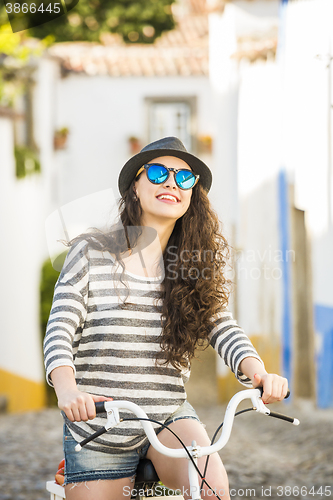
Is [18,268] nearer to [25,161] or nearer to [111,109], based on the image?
[25,161]

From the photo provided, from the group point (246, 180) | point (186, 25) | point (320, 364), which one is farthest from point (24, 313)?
point (186, 25)

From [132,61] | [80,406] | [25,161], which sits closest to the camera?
[80,406]

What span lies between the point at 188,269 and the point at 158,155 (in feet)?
1.17

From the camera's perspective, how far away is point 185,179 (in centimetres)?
172

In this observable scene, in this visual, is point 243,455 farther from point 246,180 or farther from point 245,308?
point 246,180

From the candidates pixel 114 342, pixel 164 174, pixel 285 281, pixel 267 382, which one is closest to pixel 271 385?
pixel 267 382

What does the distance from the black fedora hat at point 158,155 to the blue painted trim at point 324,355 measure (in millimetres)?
2471

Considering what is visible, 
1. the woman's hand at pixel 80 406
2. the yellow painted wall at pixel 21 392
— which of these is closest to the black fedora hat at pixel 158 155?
the woman's hand at pixel 80 406

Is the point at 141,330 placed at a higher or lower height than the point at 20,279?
higher

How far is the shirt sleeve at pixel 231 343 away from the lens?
1.63 meters

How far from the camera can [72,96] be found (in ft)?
33.1

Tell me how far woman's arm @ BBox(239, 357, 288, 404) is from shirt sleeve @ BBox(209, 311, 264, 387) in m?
0.03

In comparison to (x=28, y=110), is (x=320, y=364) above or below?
below

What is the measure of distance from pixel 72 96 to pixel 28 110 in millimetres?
1703
